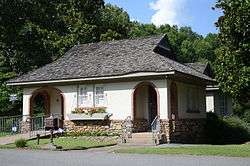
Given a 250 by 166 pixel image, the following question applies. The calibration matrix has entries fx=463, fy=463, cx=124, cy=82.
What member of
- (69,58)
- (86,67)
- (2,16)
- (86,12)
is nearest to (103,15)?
(86,12)

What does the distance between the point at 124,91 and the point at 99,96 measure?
1945 mm

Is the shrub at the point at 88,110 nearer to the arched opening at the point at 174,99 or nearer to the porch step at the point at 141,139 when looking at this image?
the porch step at the point at 141,139

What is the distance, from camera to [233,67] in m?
24.0

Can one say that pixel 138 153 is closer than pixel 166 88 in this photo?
Yes

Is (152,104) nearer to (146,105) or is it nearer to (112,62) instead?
(146,105)

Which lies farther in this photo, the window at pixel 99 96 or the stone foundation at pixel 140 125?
the window at pixel 99 96

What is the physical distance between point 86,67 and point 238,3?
10.8 meters

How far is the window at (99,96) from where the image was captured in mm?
28397

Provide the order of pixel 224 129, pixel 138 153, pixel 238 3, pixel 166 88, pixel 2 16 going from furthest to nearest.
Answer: pixel 2 16
pixel 224 129
pixel 166 88
pixel 238 3
pixel 138 153

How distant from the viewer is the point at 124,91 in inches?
1078

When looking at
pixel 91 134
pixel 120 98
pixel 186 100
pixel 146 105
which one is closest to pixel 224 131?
pixel 186 100

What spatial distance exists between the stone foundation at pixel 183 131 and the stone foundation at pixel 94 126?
3.09 m

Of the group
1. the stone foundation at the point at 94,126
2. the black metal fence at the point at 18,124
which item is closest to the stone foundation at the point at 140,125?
the stone foundation at the point at 94,126

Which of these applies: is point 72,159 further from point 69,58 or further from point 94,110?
point 69,58
